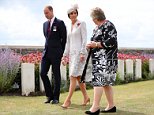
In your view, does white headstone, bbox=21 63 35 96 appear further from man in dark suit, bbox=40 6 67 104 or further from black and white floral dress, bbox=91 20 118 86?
black and white floral dress, bbox=91 20 118 86

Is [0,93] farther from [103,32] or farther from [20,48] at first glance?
[103,32]

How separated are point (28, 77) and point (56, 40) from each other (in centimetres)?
305

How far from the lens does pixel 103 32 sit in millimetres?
6859

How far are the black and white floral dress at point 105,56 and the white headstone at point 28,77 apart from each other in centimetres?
457

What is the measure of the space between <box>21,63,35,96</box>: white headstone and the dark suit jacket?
285 centimetres

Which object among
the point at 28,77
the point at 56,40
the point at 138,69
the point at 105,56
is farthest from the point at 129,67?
the point at 105,56

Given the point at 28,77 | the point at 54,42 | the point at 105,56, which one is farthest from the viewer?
the point at 28,77

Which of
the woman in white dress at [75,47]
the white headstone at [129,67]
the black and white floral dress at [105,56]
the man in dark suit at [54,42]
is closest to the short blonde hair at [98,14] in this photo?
the black and white floral dress at [105,56]

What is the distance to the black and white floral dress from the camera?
6.84 metres

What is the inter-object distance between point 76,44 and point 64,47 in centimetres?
67

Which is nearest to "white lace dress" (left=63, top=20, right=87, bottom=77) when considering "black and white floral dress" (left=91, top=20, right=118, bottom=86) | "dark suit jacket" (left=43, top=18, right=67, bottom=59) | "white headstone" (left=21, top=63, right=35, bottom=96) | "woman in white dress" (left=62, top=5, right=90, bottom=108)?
"woman in white dress" (left=62, top=5, right=90, bottom=108)

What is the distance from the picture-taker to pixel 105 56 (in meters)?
6.87

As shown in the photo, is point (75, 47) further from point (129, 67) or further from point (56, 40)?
point (129, 67)

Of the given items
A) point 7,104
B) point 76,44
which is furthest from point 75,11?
point 7,104
